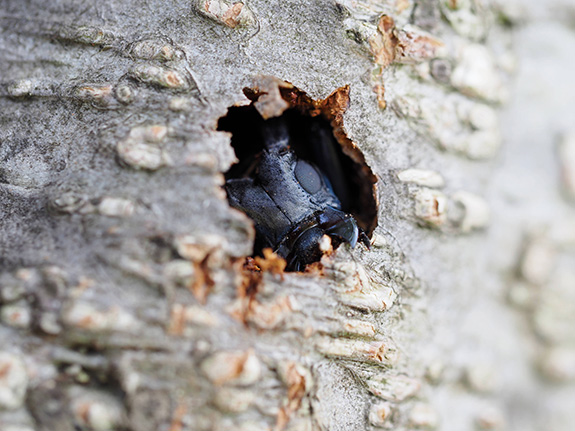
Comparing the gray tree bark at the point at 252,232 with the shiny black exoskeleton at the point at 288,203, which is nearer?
the gray tree bark at the point at 252,232

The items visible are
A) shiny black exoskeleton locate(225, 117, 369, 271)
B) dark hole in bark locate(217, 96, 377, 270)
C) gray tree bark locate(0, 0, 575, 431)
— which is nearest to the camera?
gray tree bark locate(0, 0, 575, 431)

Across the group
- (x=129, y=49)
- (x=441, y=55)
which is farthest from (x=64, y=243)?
(x=441, y=55)

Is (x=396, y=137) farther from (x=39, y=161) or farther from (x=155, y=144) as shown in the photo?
(x=39, y=161)

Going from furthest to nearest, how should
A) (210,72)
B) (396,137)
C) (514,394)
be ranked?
(514,394) → (396,137) → (210,72)

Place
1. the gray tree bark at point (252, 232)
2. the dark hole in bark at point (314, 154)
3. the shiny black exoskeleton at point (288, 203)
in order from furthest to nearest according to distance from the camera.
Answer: the dark hole in bark at point (314, 154), the shiny black exoskeleton at point (288, 203), the gray tree bark at point (252, 232)

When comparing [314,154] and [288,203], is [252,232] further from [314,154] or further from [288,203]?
[314,154]

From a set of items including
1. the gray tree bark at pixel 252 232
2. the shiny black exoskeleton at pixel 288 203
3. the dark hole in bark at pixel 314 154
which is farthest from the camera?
the dark hole in bark at pixel 314 154
